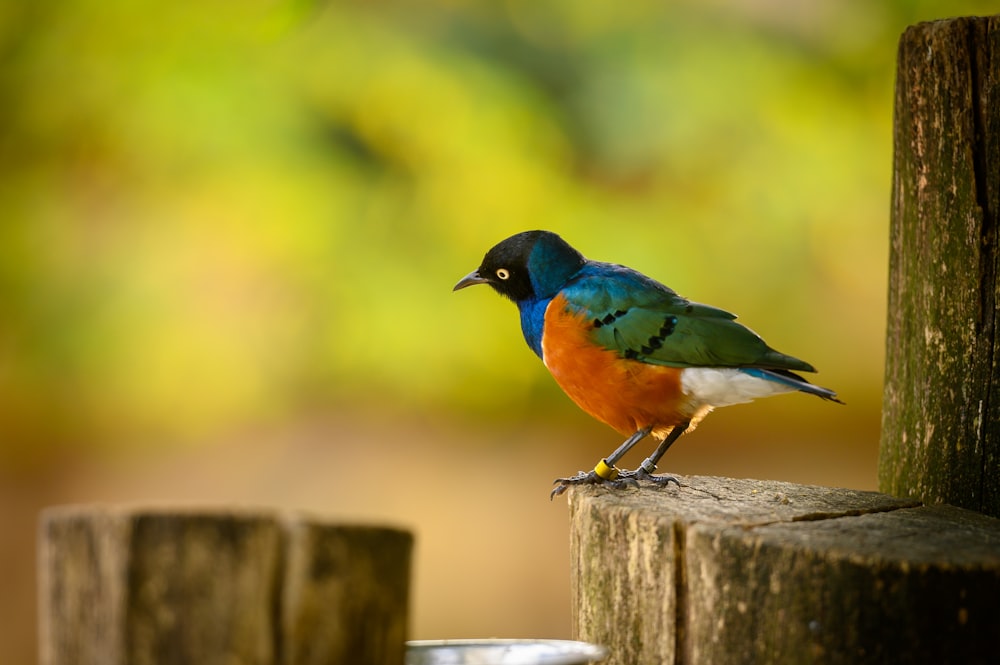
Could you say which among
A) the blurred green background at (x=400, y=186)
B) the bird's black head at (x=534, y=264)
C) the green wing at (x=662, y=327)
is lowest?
the green wing at (x=662, y=327)

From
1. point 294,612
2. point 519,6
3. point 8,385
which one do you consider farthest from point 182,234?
point 294,612

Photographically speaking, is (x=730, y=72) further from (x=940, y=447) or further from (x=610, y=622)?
(x=610, y=622)

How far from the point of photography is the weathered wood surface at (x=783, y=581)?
2373 millimetres

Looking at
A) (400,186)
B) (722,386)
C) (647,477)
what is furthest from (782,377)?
(400,186)

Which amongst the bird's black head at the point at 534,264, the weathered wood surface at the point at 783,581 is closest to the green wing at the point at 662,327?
the bird's black head at the point at 534,264

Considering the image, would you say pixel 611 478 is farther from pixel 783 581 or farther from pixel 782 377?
pixel 783 581

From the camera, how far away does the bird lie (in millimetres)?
3865

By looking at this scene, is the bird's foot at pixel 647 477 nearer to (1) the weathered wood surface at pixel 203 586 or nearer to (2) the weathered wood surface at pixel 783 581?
(2) the weathered wood surface at pixel 783 581

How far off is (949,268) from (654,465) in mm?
1129

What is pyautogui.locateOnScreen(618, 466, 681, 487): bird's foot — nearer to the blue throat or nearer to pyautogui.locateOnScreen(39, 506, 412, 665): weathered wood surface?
the blue throat

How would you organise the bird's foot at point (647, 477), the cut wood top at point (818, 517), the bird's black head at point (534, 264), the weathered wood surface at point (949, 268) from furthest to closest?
the bird's black head at point (534, 264)
the bird's foot at point (647, 477)
the weathered wood surface at point (949, 268)
the cut wood top at point (818, 517)

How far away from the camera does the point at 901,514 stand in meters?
3.01

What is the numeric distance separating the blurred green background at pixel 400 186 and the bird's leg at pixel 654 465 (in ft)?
12.6

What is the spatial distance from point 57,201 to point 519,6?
11.9 ft
